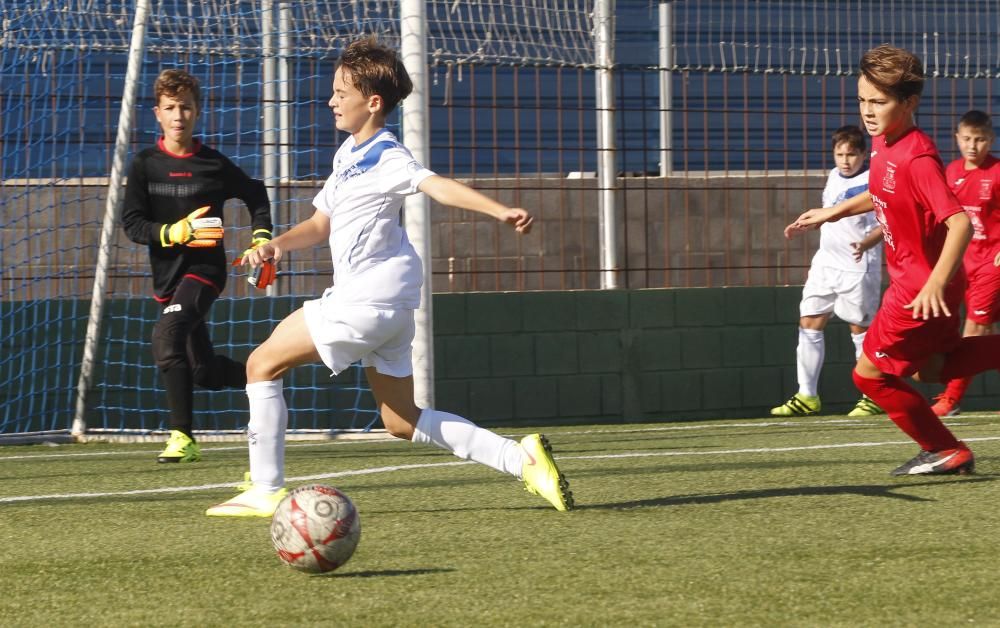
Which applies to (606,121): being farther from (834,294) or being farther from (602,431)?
(602,431)

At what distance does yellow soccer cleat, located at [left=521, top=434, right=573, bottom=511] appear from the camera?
5.03 m

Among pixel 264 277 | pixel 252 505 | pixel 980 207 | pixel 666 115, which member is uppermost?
pixel 666 115

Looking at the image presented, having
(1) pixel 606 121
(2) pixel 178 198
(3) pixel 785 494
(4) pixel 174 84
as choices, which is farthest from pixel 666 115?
(3) pixel 785 494

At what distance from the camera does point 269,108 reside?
9250 mm

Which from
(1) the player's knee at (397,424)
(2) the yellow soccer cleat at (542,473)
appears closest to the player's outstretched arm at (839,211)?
(2) the yellow soccer cleat at (542,473)

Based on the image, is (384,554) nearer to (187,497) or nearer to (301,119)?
(187,497)

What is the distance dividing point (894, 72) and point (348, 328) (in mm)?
2238

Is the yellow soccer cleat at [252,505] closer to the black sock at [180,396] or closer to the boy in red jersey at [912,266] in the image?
the black sock at [180,396]

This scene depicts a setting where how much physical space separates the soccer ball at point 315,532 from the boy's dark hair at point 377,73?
5.33 feet

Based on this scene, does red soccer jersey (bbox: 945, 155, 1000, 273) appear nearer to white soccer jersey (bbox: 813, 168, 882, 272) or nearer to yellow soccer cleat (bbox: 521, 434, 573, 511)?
white soccer jersey (bbox: 813, 168, 882, 272)

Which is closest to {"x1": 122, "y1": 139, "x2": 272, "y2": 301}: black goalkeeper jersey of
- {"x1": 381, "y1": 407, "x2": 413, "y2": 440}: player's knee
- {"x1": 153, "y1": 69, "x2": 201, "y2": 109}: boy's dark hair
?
{"x1": 153, "y1": 69, "x2": 201, "y2": 109}: boy's dark hair

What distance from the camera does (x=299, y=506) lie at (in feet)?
13.4

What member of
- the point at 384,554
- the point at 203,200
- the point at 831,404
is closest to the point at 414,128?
the point at 203,200

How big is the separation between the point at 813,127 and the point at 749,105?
55cm
